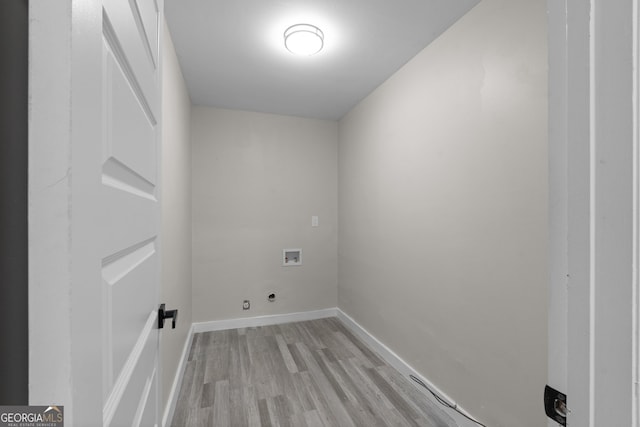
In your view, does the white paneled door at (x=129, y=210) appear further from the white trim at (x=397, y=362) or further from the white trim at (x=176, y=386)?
the white trim at (x=397, y=362)

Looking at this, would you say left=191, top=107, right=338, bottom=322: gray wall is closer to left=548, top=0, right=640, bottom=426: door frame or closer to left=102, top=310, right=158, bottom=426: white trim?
left=102, top=310, right=158, bottom=426: white trim

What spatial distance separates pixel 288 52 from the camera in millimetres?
2064

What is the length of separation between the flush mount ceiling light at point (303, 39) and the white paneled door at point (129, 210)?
1173 mm

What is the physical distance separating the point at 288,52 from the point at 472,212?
66.6 inches

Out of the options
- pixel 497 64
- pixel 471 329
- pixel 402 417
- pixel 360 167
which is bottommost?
pixel 402 417

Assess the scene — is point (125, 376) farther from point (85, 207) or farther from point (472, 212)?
point (472, 212)

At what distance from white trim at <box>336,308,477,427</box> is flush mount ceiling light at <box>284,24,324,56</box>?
7.98 ft

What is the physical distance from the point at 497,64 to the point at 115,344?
75.8 inches

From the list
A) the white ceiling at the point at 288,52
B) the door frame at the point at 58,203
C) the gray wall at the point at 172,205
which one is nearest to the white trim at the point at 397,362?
the gray wall at the point at 172,205

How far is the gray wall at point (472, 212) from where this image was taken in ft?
4.35

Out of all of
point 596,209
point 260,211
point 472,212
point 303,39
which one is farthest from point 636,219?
point 260,211

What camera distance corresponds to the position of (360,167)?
2979 millimetres

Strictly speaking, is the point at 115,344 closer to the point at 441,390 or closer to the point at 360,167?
the point at 441,390
